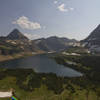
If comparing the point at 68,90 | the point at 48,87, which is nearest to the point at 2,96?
the point at 48,87

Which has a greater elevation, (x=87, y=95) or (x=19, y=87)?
(x=19, y=87)

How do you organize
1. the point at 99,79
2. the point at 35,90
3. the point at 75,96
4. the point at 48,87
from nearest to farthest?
the point at 75,96 < the point at 35,90 < the point at 48,87 < the point at 99,79

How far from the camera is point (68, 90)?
64.7 meters

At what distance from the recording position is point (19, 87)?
63.2m

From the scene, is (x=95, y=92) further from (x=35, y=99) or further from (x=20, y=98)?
(x=20, y=98)

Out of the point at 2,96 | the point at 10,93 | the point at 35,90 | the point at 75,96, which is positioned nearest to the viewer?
the point at 2,96

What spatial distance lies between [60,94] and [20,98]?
859 inches

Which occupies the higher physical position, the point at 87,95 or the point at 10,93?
the point at 10,93

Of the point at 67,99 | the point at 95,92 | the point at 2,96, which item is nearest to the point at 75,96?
the point at 67,99

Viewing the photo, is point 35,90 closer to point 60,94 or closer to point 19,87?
point 19,87

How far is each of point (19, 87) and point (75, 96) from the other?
3344 centimetres

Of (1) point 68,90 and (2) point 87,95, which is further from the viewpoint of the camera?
(1) point 68,90

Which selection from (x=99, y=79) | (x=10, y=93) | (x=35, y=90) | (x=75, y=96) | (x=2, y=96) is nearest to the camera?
(x=2, y=96)

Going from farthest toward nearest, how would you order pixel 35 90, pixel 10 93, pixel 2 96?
1. pixel 35 90
2. pixel 10 93
3. pixel 2 96
